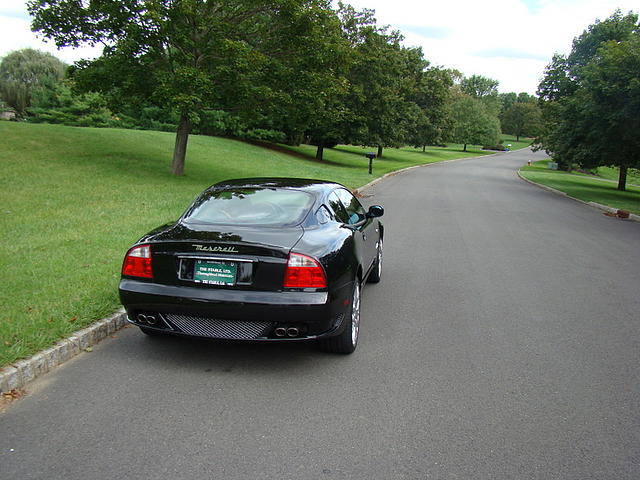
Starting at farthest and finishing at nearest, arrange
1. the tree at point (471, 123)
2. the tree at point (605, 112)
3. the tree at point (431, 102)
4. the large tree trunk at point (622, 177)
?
the tree at point (471, 123), the tree at point (431, 102), the large tree trunk at point (622, 177), the tree at point (605, 112)

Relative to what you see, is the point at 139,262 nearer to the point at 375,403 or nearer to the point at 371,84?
the point at 375,403

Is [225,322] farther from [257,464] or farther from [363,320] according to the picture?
[363,320]

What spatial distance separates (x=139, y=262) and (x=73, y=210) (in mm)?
7187

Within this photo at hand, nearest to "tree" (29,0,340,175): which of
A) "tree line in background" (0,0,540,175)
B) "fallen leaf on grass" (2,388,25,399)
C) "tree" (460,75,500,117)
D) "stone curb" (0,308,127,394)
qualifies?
"tree line in background" (0,0,540,175)

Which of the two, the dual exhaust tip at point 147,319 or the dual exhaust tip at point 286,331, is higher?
the dual exhaust tip at point 286,331

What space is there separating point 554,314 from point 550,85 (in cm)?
3887

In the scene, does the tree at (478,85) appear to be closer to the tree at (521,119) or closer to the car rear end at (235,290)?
the tree at (521,119)

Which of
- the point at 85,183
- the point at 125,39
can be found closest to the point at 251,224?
the point at 85,183

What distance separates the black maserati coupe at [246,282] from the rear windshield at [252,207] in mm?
43

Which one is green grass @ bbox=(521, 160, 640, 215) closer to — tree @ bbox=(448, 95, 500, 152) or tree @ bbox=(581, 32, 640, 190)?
tree @ bbox=(581, 32, 640, 190)

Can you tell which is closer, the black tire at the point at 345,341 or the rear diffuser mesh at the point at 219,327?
the rear diffuser mesh at the point at 219,327

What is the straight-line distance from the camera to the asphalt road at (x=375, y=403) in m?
2.95

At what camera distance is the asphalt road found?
2.95 metres

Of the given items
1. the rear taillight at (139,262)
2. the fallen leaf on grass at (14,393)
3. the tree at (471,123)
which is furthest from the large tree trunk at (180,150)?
the tree at (471,123)
